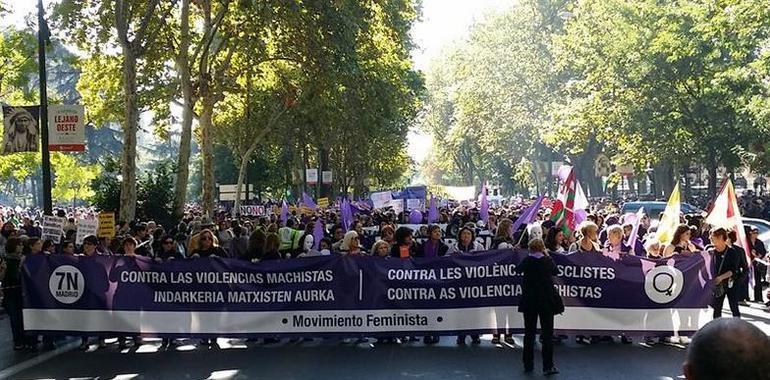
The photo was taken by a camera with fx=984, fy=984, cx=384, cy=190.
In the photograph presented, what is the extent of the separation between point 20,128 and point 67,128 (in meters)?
0.99

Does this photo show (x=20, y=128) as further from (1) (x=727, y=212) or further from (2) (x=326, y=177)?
(2) (x=326, y=177)

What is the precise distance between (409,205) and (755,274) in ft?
81.6

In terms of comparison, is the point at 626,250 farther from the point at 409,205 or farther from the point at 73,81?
the point at 73,81

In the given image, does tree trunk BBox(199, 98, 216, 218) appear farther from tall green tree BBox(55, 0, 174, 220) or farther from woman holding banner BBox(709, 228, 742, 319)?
woman holding banner BBox(709, 228, 742, 319)

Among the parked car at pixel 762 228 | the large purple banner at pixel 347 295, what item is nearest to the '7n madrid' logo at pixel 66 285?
the large purple banner at pixel 347 295

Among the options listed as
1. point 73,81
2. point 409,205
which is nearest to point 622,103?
point 409,205

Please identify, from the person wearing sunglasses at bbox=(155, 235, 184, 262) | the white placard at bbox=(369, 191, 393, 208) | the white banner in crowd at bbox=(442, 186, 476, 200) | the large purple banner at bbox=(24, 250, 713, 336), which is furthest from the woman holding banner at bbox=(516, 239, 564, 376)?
the white banner in crowd at bbox=(442, 186, 476, 200)

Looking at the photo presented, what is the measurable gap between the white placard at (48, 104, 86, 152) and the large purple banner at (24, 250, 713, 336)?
10294 mm

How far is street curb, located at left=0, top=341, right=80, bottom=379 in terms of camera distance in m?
10.7

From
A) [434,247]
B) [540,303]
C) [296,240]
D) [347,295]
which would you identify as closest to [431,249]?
[434,247]

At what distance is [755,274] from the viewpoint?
17.2 m

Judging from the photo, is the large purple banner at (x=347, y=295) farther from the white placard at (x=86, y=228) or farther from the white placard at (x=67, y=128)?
the white placard at (x=67, y=128)

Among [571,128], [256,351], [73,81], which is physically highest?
[73,81]

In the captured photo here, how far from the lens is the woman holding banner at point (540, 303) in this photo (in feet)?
33.0
